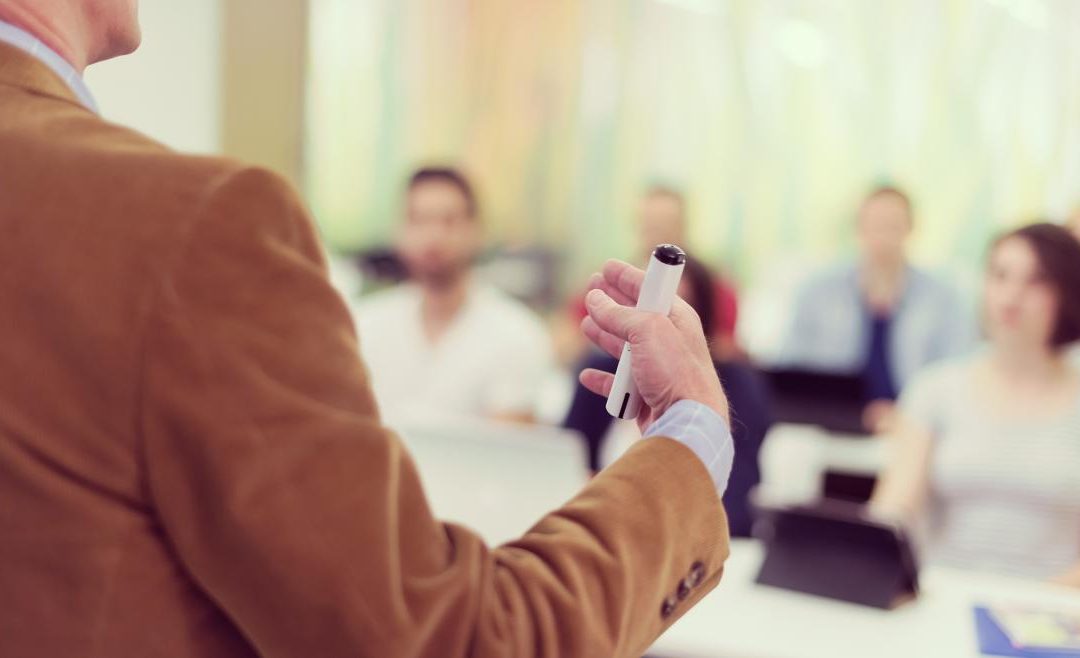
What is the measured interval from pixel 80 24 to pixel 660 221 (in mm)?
4631

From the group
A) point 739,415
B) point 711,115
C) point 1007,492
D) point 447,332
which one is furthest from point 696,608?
point 711,115

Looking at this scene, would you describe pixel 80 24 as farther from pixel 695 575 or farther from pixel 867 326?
pixel 867 326

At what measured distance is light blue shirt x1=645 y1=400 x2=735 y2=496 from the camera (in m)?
0.87

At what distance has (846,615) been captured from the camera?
6.56ft

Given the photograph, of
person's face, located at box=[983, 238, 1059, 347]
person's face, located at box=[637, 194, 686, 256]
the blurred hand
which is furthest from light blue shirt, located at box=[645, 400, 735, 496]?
person's face, located at box=[637, 194, 686, 256]

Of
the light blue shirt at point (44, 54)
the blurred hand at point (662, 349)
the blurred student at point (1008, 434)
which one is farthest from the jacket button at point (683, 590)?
the blurred student at point (1008, 434)

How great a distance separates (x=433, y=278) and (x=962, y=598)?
6.56 ft

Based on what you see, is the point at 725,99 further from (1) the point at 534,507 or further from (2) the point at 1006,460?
(1) the point at 534,507

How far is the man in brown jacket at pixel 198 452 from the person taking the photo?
0.70 meters

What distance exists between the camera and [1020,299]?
286 centimetres

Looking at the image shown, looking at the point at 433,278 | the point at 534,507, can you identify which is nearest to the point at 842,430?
the point at 433,278

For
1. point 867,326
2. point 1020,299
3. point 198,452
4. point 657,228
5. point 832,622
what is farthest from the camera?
point 657,228

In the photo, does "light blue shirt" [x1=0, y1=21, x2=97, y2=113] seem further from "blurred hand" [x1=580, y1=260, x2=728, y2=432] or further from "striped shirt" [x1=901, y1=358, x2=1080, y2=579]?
"striped shirt" [x1=901, y1=358, x2=1080, y2=579]

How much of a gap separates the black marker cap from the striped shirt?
82.5 inches
